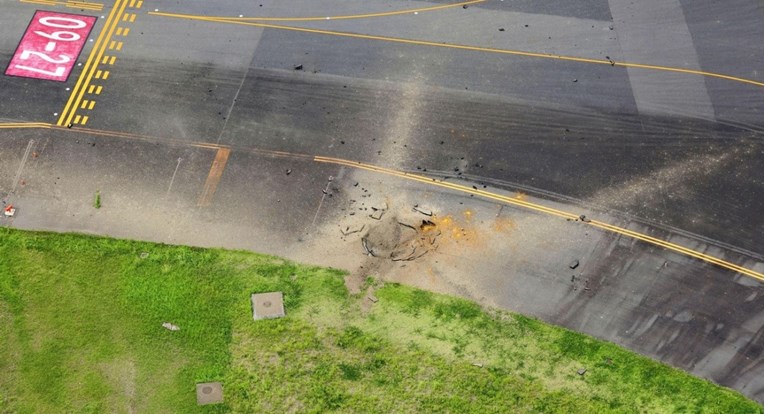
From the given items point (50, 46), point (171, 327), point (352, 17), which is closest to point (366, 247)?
point (171, 327)

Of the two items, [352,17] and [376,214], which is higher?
[352,17]

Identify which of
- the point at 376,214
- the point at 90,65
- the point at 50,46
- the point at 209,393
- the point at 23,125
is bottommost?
the point at 23,125

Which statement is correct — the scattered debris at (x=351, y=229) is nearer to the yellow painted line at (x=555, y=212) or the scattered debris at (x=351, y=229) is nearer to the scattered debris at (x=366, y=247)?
the scattered debris at (x=366, y=247)

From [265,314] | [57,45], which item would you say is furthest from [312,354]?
[57,45]

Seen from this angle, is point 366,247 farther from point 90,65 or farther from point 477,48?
point 90,65

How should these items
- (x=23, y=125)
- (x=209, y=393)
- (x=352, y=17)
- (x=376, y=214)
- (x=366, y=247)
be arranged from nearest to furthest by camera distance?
(x=209, y=393)
(x=366, y=247)
(x=376, y=214)
(x=23, y=125)
(x=352, y=17)

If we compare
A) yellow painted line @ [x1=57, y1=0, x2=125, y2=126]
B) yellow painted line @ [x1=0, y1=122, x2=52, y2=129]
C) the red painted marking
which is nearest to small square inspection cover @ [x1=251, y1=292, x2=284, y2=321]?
yellow painted line @ [x1=57, y1=0, x2=125, y2=126]

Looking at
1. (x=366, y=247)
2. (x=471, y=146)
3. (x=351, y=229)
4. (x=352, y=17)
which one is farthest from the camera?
(x=352, y=17)

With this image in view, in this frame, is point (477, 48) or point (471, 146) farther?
point (477, 48)
